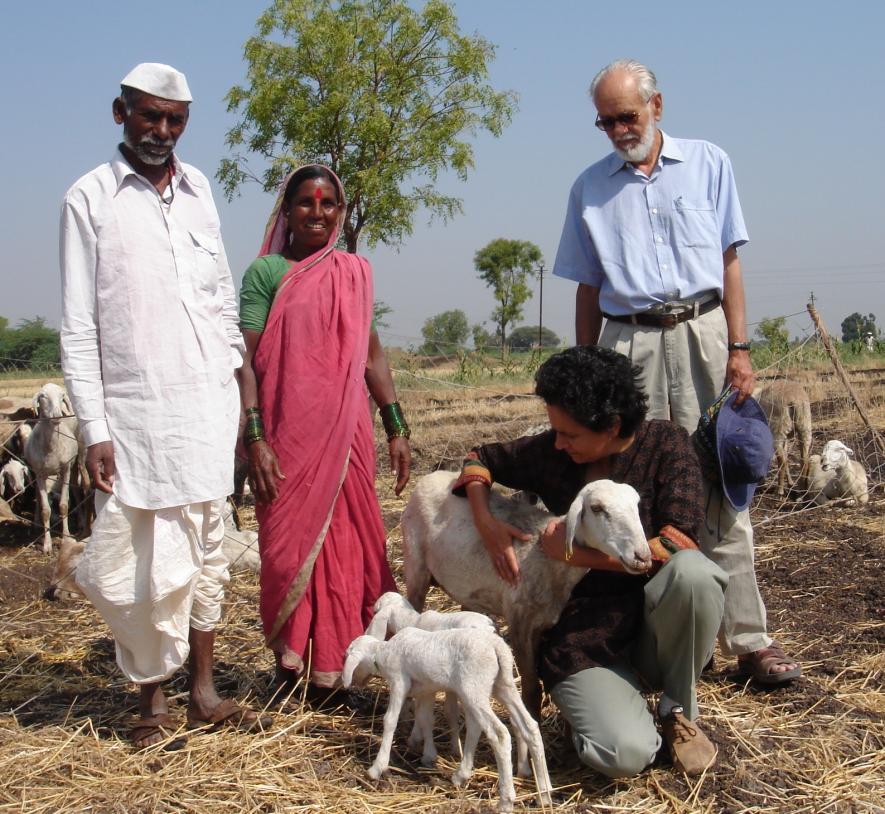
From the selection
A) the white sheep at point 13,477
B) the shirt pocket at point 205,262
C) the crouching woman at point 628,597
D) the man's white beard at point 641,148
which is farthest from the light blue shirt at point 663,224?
the white sheep at point 13,477

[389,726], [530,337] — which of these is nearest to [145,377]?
[389,726]

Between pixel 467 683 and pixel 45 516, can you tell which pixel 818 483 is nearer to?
pixel 467 683

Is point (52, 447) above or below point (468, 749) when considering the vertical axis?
above

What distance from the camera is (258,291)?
412cm

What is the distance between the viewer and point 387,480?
1034 centimetres

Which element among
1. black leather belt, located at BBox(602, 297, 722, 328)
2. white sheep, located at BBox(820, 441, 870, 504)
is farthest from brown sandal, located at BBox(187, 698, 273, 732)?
white sheep, located at BBox(820, 441, 870, 504)

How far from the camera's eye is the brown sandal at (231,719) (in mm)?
3773

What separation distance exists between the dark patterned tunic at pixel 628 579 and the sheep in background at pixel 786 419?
601 cm

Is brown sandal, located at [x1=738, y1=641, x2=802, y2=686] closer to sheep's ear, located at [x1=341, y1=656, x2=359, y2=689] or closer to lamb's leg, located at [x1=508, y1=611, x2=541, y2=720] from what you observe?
lamb's leg, located at [x1=508, y1=611, x2=541, y2=720]

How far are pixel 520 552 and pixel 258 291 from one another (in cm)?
157

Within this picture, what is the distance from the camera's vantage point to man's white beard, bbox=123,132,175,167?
11.5 feet

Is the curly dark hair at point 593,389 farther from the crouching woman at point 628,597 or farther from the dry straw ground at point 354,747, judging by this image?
the dry straw ground at point 354,747

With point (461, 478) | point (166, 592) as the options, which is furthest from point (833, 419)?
point (166, 592)

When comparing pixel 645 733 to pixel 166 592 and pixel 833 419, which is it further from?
pixel 833 419
